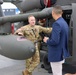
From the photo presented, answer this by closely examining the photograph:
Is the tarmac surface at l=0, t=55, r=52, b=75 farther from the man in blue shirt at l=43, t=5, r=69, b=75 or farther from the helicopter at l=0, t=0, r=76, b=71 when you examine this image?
the man in blue shirt at l=43, t=5, r=69, b=75

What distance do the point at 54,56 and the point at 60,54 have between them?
0.11m

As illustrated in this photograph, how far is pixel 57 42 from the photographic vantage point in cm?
385

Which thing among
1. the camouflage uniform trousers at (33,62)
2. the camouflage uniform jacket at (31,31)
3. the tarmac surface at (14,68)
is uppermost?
the camouflage uniform jacket at (31,31)

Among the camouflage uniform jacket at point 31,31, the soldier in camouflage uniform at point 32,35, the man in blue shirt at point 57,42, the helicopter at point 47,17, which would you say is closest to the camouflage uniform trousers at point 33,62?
the soldier in camouflage uniform at point 32,35

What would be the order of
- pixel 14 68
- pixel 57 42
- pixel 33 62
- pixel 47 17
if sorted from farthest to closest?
pixel 14 68, pixel 47 17, pixel 33 62, pixel 57 42

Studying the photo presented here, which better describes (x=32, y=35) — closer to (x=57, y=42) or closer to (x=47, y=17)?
(x=47, y=17)

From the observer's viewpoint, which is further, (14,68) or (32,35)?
(14,68)

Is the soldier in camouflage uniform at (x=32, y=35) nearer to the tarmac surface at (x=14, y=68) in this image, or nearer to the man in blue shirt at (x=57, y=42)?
the tarmac surface at (x=14, y=68)

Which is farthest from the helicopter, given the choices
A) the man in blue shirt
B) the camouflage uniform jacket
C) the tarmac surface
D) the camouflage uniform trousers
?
the man in blue shirt

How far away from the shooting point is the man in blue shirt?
3.86m

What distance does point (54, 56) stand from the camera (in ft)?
13.0

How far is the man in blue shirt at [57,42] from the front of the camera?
12.7 feet

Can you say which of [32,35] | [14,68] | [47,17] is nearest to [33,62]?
[32,35]

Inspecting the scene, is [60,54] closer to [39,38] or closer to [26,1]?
[39,38]
